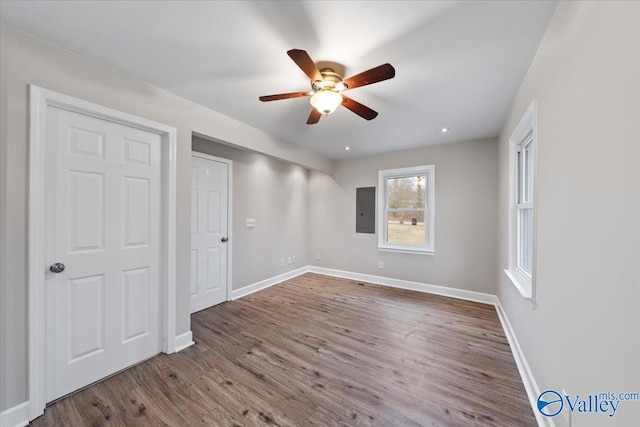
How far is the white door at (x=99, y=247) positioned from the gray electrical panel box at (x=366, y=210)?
3.34 m

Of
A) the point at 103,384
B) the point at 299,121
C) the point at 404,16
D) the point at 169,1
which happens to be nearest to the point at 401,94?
the point at 404,16

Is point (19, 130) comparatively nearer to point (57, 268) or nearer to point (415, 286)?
point (57, 268)

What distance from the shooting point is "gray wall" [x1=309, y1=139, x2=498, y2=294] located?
3.56 metres

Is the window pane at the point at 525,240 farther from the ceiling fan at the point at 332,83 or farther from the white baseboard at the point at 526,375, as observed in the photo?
the ceiling fan at the point at 332,83

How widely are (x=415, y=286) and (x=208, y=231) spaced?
342 centimetres

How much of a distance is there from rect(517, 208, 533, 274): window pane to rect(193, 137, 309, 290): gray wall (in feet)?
11.4

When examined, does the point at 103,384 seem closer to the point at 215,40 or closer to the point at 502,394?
the point at 215,40

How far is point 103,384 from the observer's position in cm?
186

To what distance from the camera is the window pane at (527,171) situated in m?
2.27

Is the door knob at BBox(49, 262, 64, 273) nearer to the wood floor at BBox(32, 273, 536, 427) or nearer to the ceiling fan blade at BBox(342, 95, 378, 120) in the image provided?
the wood floor at BBox(32, 273, 536, 427)

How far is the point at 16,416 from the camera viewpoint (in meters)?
1.48

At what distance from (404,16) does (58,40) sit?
2.22m

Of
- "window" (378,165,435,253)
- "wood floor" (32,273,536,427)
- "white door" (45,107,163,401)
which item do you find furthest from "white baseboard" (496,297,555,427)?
"white door" (45,107,163,401)

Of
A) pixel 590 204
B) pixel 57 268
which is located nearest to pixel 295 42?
pixel 590 204
